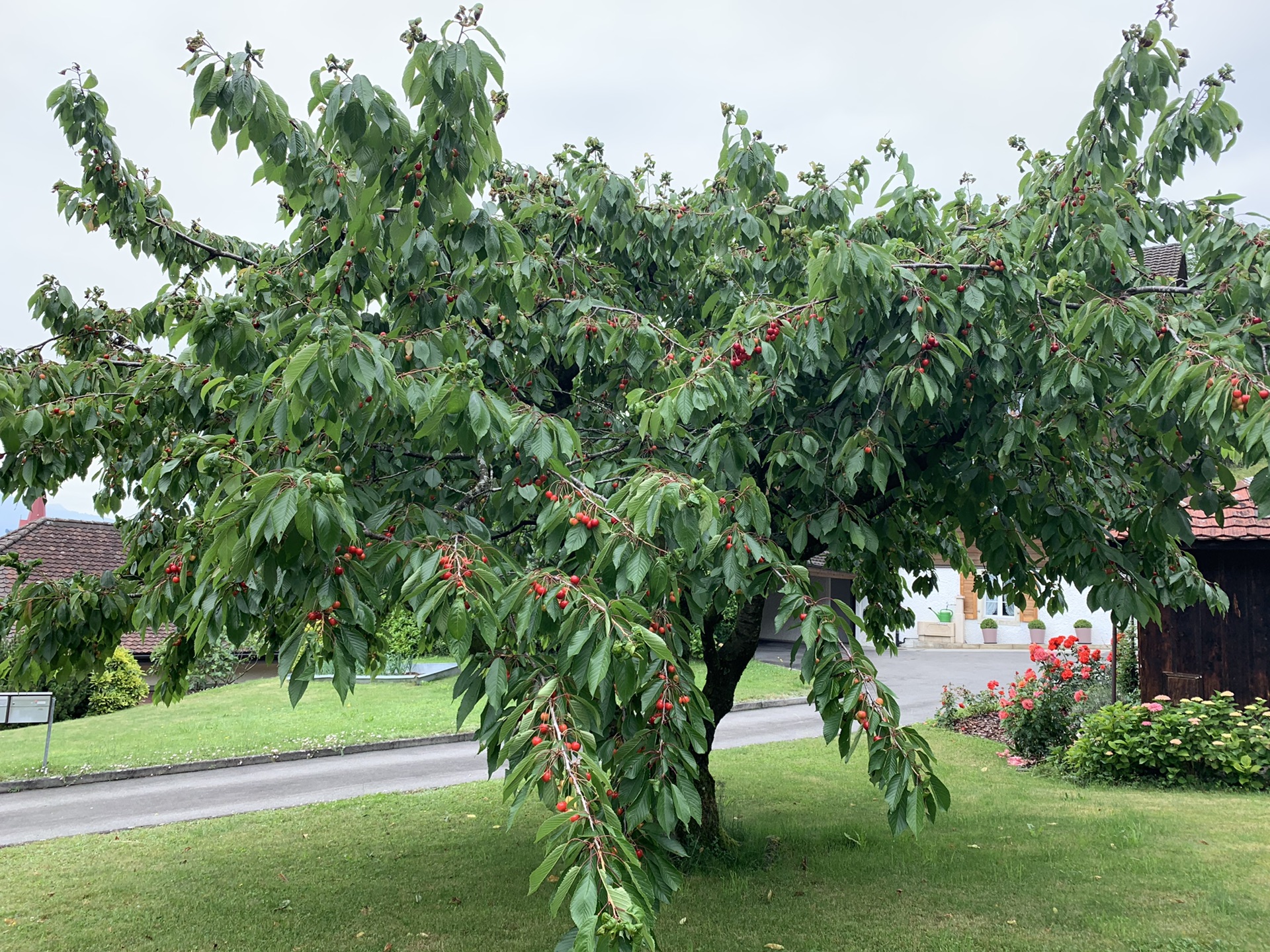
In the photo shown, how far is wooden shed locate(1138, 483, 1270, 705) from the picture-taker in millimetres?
10562

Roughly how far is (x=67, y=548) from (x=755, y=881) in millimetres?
21870

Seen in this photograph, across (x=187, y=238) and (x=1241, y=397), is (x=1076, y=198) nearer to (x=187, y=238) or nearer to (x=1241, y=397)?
(x=1241, y=397)

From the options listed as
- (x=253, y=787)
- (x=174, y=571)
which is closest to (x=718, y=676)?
(x=174, y=571)

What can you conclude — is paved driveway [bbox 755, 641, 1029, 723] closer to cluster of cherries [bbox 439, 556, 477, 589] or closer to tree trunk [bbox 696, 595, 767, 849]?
tree trunk [bbox 696, 595, 767, 849]

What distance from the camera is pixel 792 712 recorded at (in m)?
17.4

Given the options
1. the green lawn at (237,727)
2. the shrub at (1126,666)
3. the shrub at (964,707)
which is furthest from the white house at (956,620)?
the shrub at (1126,666)

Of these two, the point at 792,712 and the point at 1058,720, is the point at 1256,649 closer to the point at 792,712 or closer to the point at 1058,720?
the point at 1058,720

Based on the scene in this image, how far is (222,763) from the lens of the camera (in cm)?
1274

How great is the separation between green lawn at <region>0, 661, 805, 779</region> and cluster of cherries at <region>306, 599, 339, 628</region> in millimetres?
9491

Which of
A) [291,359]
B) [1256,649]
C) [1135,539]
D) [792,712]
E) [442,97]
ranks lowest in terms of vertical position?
[792,712]

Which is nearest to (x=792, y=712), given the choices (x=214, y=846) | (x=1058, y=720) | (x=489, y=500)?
(x=1058, y=720)

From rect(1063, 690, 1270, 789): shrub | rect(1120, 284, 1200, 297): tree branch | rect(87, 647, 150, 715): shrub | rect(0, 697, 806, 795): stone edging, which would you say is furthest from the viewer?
rect(87, 647, 150, 715): shrub

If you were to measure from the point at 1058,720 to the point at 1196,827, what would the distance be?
162 inches

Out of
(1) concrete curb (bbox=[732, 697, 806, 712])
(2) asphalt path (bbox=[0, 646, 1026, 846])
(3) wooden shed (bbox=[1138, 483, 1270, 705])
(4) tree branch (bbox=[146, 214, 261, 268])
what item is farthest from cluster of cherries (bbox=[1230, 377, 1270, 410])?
(1) concrete curb (bbox=[732, 697, 806, 712])
